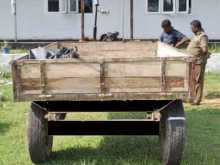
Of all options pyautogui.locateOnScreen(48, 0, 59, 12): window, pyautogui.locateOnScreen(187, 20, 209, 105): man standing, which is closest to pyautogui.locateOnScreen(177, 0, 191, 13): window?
pyautogui.locateOnScreen(48, 0, 59, 12): window

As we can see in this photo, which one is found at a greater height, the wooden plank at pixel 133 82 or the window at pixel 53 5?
the window at pixel 53 5

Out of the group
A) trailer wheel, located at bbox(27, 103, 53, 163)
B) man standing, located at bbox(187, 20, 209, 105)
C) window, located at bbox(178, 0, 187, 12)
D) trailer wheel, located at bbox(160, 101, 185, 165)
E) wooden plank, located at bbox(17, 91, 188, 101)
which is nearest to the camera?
wooden plank, located at bbox(17, 91, 188, 101)

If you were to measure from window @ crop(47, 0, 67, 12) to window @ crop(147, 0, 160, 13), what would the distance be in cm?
328

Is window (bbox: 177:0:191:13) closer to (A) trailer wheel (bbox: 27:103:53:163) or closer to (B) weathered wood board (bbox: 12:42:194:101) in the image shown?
(A) trailer wheel (bbox: 27:103:53:163)

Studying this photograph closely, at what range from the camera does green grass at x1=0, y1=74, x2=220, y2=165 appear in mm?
6941

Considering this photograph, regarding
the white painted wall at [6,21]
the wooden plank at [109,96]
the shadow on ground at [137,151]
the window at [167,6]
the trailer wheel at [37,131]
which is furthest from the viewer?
the window at [167,6]

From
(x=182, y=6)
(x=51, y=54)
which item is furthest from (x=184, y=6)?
(x=51, y=54)

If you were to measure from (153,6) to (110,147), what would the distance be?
17312 millimetres

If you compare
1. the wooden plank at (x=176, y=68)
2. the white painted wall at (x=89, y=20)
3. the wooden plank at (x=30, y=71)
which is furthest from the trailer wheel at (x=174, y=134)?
the white painted wall at (x=89, y=20)

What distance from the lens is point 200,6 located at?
961 inches

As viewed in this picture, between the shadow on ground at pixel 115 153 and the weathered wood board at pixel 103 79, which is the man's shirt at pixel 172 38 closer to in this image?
the shadow on ground at pixel 115 153

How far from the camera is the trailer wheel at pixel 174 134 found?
20.5ft

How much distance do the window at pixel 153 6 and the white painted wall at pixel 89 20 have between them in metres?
0.19

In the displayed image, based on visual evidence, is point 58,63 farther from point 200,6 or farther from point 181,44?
point 200,6
